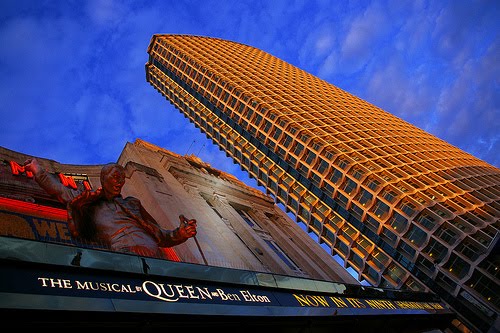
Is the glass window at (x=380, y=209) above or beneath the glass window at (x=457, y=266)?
above

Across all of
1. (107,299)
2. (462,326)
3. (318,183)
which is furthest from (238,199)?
(107,299)

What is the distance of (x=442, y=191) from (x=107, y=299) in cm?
4886

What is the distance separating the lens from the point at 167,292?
11141 mm

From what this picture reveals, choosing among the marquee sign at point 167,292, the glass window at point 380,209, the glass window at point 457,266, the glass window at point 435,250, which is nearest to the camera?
the marquee sign at point 167,292

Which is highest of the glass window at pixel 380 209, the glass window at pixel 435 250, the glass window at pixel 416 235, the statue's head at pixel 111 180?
the glass window at pixel 380 209

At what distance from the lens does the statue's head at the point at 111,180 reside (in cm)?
1714

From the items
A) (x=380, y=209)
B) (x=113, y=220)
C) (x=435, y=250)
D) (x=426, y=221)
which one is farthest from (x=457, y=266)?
(x=113, y=220)

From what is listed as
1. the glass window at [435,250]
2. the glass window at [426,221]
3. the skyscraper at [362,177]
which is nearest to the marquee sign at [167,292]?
the skyscraper at [362,177]

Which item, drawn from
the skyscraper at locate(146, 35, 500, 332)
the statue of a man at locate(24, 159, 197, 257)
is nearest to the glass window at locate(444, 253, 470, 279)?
the skyscraper at locate(146, 35, 500, 332)

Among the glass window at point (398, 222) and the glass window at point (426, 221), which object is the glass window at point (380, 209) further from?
the glass window at point (426, 221)

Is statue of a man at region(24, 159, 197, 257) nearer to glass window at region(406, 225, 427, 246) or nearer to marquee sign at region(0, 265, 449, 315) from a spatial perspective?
marquee sign at region(0, 265, 449, 315)

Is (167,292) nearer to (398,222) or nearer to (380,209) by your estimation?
(398,222)

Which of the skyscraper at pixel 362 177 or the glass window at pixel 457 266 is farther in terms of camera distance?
the skyscraper at pixel 362 177

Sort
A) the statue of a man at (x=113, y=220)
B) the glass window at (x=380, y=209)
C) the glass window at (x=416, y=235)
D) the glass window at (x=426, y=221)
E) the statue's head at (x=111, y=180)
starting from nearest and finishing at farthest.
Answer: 1. the statue of a man at (x=113, y=220)
2. the statue's head at (x=111, y=180)
3. the glass window at (x=426, y=221)
4. the glass window at (x=416, y=235)
5. the glass window at (x=380, y=209)
